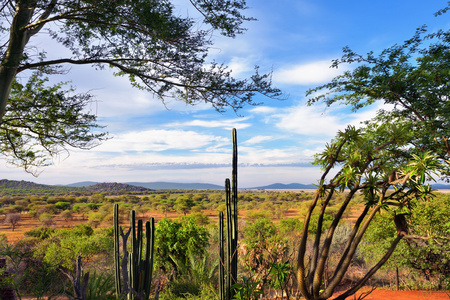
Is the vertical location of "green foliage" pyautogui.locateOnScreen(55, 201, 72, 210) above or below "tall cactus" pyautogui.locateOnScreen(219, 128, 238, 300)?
below

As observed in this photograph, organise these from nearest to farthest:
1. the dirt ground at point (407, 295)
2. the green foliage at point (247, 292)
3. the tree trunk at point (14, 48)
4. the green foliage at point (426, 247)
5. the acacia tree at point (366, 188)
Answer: the acacia tree at point (366, 188) → the green foliage at point (247, 292) → the tree trunk at point (14, 48) → the dirt ground at point (407, 295) → the green foliage at point (426, 247)

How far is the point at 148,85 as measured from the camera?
8414 millimetres

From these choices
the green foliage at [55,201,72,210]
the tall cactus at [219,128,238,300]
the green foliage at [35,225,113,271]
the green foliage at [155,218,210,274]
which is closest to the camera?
the tall cactus at [219,128,238,300]

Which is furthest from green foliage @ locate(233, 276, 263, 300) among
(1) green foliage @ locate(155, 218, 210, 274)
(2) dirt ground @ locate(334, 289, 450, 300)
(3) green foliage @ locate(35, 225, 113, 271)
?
(3) green foliage @ locate(35, 225, 113, 271)

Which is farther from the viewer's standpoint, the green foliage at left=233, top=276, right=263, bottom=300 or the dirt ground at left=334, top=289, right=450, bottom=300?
the dirt ground at left=334, top=289, right=450, bottom=300

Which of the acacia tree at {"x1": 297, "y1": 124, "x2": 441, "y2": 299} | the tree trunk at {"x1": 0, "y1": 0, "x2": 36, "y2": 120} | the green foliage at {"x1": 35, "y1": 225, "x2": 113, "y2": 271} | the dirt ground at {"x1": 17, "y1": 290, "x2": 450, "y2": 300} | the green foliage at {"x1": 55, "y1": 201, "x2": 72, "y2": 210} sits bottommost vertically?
the green foliage at {"x1": 55, "y1": 201, "x2": 72, "y2": 210}

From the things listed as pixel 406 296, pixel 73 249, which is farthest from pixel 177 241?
pixel 406 296

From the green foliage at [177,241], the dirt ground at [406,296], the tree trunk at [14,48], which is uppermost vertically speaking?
the tree trunk at [14,48]

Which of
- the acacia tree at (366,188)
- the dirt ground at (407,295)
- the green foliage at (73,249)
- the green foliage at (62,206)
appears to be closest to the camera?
the acacia tree at (366,188)

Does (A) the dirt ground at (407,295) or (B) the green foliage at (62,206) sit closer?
(A) the dirt ground at (407,295)

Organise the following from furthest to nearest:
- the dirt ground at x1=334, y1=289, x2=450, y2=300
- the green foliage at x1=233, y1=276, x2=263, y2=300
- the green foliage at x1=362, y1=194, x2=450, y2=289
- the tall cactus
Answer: the green foliage at x1=362, y1=194, x2=450, y2=289 < the dirt ground at x1=334, y1=289, x2=450, y2=300 < the tall cactus < the green foliage at x1=233, y1=276, x2=263, y2=300

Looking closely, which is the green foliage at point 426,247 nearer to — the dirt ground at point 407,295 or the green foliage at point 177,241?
the dirt ground at point 407,295

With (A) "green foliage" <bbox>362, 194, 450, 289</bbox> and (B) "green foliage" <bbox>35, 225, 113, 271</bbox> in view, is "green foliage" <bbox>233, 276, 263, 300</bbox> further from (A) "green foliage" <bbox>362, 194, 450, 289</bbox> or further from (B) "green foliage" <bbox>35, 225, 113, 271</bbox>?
(B) "green foliage" <bbox>35, 225, 113, 271</bbox>

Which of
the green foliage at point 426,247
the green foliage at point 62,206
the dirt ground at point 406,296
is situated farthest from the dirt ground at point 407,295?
the green foliage at point 62,206
